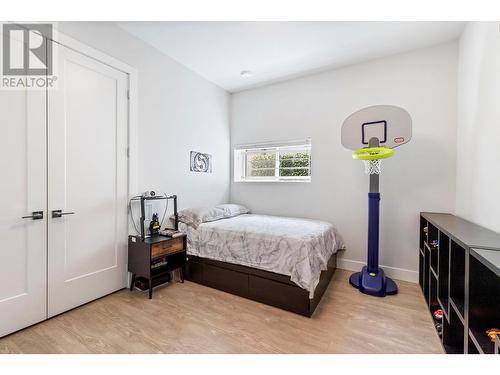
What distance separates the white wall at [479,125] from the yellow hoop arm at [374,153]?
2.13ft

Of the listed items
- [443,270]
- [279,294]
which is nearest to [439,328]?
[443,270]

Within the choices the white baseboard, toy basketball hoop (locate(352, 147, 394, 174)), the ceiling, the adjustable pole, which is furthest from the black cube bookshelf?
the ceiling

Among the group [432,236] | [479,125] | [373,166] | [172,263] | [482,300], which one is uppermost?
[479,125]

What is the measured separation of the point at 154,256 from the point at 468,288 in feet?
7.78

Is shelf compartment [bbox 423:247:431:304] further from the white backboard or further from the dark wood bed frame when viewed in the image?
the white backboard

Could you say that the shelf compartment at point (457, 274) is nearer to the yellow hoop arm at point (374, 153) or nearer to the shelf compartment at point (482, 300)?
the shelf compartment at point (482, 300)

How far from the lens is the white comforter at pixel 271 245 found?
2037 mm

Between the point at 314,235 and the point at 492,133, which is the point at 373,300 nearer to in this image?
the point at 314,235

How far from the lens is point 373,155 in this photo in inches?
90.7

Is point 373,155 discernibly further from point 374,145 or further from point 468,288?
point 468,288

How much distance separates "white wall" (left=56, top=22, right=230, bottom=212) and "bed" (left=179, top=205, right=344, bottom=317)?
57 centimetres

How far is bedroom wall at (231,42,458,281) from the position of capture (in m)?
2.56
